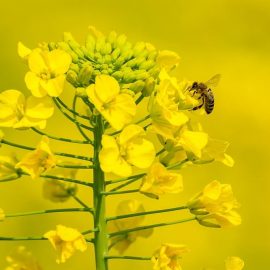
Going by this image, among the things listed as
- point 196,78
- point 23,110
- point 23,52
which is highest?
point 196,78

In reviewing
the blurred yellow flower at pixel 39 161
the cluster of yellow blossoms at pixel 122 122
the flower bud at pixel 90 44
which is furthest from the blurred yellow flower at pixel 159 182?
the flower bud at pixel 90 44

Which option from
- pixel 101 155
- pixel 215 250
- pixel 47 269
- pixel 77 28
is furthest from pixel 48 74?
pixel 77 28

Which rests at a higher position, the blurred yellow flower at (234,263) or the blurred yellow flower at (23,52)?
the blurred yellow flower at (23,52)

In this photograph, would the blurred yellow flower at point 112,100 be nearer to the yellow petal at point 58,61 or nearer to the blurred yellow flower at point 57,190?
the yellow petal at point 58,61

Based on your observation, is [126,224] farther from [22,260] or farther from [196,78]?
[196,78]

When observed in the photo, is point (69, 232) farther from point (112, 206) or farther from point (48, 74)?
point (112, 206)

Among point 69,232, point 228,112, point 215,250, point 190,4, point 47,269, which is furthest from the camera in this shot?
point 190,4

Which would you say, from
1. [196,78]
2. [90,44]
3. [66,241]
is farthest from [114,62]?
[196,78]

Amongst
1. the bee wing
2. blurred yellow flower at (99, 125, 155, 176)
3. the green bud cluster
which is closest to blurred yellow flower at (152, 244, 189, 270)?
blurred yellow flower at (99, 125, 155, 176)
